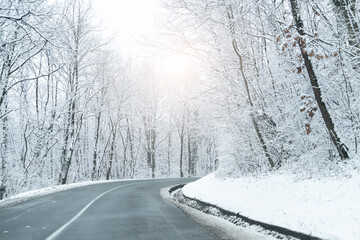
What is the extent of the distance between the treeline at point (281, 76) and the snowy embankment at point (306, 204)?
0.88 meters

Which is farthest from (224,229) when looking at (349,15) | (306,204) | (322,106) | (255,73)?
(255,73)

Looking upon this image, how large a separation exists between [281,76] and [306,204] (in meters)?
5.64

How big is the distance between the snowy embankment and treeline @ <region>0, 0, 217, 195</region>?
6.34m

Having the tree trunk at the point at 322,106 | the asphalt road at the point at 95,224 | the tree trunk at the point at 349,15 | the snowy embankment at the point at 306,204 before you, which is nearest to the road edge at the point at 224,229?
the asphalt road at the point at 95,224

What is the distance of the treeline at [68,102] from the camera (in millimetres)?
18516

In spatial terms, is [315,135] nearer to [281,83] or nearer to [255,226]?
[281,83]

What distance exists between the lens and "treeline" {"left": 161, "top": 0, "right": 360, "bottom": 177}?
28.5 ft

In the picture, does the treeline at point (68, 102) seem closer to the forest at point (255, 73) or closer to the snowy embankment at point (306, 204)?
the forest at point (255, 73)

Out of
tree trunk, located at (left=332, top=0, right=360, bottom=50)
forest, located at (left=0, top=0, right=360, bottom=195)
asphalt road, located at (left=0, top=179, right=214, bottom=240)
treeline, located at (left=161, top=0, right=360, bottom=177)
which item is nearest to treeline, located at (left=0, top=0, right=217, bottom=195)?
forest, located at (left=0, top=0, right=360, bottom=195)

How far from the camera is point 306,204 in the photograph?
23.5ft

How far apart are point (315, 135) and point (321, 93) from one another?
1870mm

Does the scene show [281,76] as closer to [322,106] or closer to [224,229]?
[322,106]

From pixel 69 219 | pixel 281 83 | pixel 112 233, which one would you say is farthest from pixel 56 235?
pixel 281 83

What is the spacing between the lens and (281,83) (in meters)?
11.9
